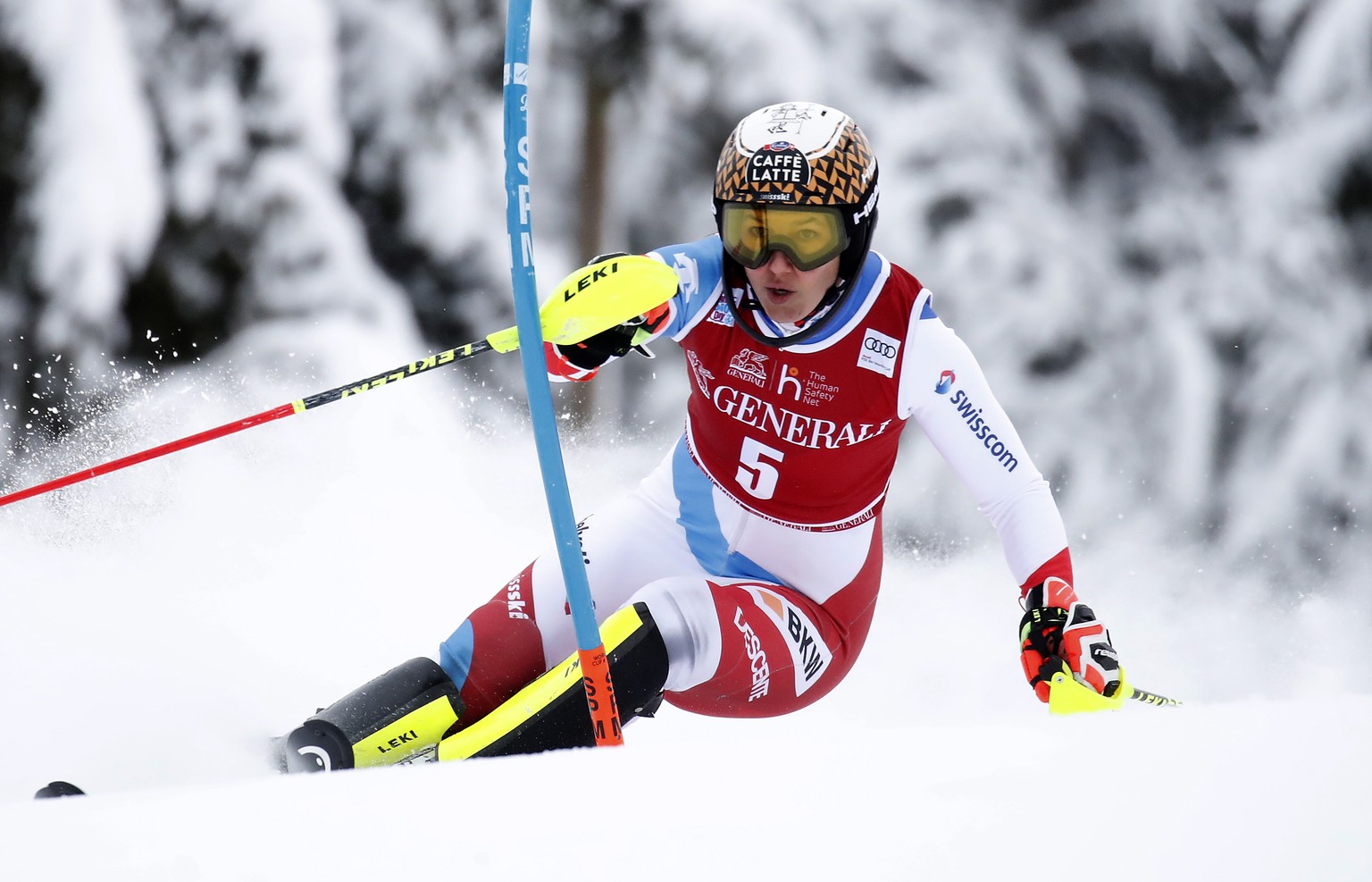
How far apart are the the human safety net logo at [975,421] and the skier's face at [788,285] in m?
0.33

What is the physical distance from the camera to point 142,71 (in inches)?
212

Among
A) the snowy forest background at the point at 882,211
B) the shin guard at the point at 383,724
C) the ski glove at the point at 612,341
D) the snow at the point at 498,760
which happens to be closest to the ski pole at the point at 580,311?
the ski glove at the point at 612,341

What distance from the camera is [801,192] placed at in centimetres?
209

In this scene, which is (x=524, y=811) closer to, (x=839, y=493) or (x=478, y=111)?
(x=839, y=493)

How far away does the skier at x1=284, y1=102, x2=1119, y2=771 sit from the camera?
205cm

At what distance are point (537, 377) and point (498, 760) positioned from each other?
0.68m

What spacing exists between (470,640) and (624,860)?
4.14 feet

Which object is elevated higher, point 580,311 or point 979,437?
point 580,311

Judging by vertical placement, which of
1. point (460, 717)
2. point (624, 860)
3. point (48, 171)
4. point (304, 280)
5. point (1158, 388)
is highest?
point (48, 171)

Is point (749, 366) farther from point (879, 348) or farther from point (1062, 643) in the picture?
point (1062, 643)

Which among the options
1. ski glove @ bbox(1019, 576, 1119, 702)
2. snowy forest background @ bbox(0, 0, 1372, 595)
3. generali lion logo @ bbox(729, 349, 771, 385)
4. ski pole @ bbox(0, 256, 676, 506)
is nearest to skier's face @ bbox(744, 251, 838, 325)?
generali lion logo @ bbox(729, 349, 771, 385)

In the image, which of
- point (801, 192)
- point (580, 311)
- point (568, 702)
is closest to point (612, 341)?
point (580, 311)

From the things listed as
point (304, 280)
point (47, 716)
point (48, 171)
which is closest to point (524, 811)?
point (47, 716)

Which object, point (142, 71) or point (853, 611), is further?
point (142, 71)
